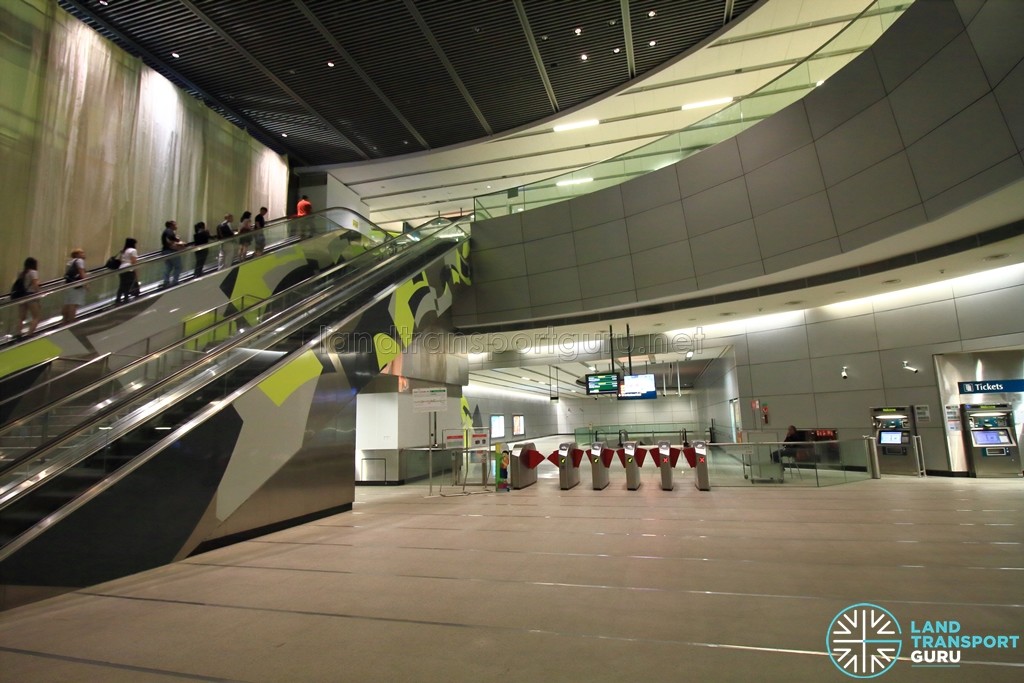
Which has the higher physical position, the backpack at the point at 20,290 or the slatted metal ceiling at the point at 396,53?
the slatted metal ceiling at the point at 396,53

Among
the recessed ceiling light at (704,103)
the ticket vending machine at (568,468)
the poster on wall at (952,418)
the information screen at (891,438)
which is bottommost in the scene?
the ticket vending machine at (568,468)

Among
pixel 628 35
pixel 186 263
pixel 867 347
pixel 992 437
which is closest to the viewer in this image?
pixel 186 263

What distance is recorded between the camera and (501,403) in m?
30.2

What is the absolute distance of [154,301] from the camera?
9.52 metres

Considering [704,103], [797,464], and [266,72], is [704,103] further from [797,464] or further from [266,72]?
[266,72]

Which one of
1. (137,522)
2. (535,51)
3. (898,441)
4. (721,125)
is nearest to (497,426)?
(898,441)

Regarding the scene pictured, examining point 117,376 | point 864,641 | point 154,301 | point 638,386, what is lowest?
point 864,641

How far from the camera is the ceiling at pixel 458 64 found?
12695 mm

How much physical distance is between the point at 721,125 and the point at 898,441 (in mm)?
8945

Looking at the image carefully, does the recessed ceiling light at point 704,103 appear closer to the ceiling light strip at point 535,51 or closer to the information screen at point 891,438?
the ceiling light strip at point 535,51

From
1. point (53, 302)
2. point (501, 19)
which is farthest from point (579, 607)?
point (501, 19)

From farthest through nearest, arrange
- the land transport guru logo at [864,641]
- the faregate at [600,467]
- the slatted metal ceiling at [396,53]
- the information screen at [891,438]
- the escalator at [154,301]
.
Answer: the slatted metal ceiling at [396,53] → the information screen at [891,438] → the faregate at [600,467] → the escalator at [154,301] → the land transport guru logo at [864,641]

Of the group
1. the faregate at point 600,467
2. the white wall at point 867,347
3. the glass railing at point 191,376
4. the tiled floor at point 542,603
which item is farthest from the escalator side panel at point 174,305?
the white wall at point 867,347

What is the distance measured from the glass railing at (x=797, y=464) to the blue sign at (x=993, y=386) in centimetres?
321
